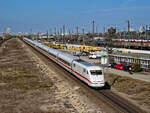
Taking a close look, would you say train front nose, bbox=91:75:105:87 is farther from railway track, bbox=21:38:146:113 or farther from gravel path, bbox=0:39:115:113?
gravel path, bbox=0:39:115:113

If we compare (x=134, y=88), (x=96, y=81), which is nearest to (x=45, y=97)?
(x=96, y=81)

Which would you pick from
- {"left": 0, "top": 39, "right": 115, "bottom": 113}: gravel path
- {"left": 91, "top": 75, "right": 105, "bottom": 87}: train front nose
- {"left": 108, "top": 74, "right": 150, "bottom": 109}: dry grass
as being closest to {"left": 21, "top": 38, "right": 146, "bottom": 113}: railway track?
{"left": 0, "top": 39, "right": 115, "bottom": 113}: gravel path

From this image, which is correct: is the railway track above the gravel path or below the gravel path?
below

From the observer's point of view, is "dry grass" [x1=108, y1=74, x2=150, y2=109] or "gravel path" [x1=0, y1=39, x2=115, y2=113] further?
"dry grass" [x1=108, y1=74, x2=150, y2=109]

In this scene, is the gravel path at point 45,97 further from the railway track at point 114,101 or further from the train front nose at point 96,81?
the train front nose at point 96,81

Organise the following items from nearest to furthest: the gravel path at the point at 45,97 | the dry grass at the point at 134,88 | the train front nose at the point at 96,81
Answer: the gravel path at the point at 45,97 < the dry grass at the point at 134,88 < the train front nose at the point at 96,81

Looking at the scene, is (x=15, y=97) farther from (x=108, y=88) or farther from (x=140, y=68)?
(x=140, y=68)

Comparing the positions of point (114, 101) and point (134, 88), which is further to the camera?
point (134, 88)

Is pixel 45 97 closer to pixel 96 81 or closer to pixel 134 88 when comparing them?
pixel 96 81

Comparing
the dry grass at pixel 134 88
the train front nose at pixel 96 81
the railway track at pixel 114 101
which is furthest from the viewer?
the train front nose at pixel 96 81

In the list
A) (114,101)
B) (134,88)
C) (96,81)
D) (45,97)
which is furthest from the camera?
(134,88)

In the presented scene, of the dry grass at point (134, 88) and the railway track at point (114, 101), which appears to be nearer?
the railway track at point (114, 101)

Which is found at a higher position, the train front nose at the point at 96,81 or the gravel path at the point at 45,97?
the train front nose at the point at 96,81

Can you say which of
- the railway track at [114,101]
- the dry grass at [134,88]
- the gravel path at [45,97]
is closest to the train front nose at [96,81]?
the railway track at [114,101]
